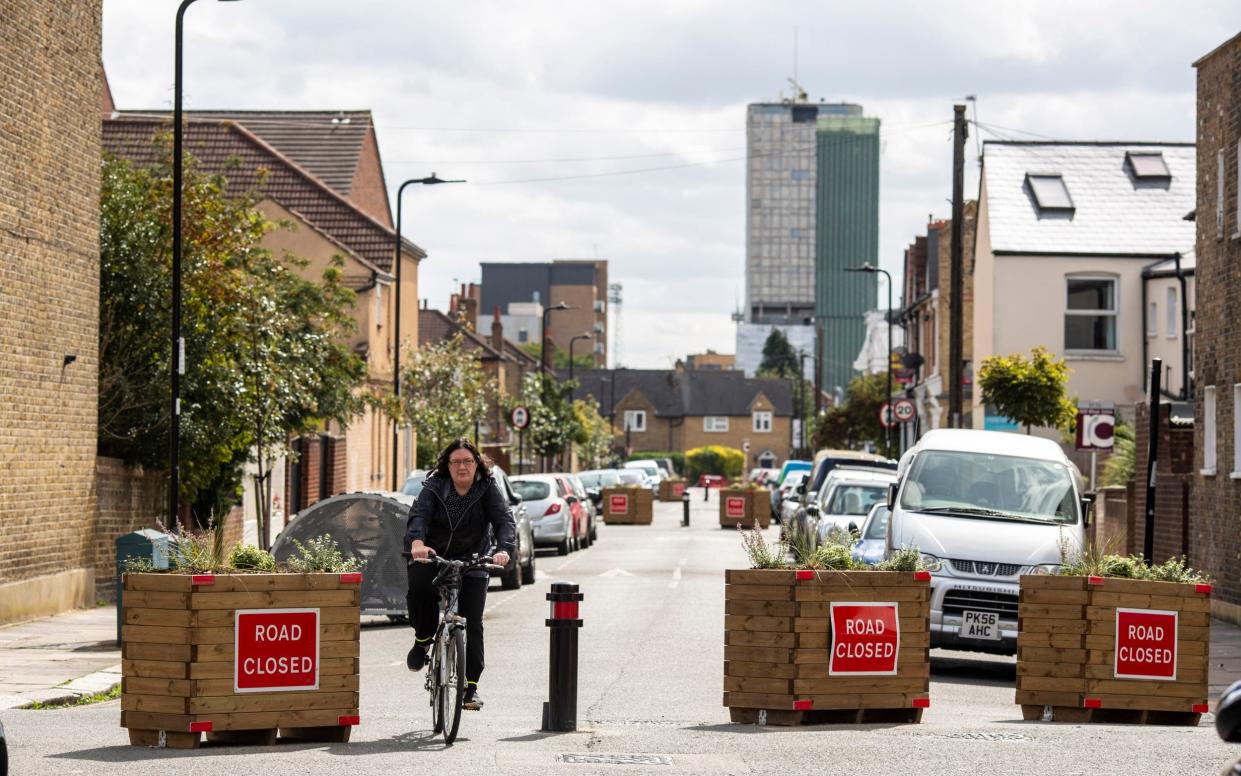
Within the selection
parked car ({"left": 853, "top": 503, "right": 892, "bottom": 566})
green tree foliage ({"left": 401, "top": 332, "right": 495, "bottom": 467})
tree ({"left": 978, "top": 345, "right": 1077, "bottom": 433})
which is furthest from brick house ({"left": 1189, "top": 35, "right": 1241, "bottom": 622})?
green tree foliage ({"left": 401, "top": 332, "right": 495, "bottom": 467})

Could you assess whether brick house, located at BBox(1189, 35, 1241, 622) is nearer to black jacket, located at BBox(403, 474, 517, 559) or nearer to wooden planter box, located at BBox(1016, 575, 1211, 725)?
wooden planter box, located at BBox(1016, 575, 1211, 725)

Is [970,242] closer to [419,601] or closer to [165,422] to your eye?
[165,422]

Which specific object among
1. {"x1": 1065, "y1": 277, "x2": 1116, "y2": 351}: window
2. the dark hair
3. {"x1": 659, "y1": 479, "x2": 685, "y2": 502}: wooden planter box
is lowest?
{"x1": 659, "y1": 479, "x2": 685, "y2": 502}: wooden planter box

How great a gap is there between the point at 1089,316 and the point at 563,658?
35.5 meters

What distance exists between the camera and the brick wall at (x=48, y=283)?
1975 cm

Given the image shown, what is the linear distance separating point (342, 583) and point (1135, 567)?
18.7 ft

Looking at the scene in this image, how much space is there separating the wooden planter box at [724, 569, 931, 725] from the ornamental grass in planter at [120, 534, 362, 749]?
2.54 meters

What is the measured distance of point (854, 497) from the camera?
31.4 metres

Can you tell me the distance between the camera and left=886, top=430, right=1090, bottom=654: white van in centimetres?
1647

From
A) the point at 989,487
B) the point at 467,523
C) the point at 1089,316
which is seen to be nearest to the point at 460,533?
the point at 467,523

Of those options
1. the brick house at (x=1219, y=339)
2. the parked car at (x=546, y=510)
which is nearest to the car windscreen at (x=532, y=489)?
the parked car at (x=546, y=510)

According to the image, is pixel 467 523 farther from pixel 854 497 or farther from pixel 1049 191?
pixel 1049 191

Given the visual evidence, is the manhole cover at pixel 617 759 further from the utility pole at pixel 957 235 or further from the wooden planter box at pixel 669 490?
the wooden planter box at pixel 669 490

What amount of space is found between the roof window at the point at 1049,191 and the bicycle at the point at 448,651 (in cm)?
3618
